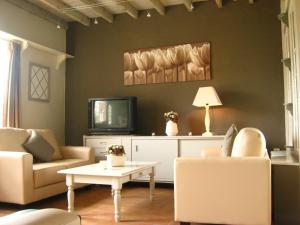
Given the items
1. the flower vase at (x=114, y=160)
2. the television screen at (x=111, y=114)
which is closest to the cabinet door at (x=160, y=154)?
the television screen at (x=111, y=114)

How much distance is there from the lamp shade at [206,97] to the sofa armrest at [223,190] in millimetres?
1962

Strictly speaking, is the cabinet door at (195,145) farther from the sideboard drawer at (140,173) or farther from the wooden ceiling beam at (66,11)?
the wooden ceiling beam at (66,11)

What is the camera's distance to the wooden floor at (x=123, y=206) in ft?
10.0

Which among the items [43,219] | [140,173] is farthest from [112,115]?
[43,219]

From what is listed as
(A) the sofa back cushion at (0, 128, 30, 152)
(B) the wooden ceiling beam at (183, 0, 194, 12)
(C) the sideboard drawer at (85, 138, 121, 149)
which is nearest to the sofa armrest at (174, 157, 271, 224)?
(A) the sofa back cushion at (0, 128, 30, 152)

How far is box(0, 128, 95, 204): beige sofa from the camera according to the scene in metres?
3.35

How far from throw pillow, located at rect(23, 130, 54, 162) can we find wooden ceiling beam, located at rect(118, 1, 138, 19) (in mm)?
2284

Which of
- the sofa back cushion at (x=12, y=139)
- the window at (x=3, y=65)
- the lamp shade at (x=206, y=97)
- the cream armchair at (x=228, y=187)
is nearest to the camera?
the cream armchair at (x=228, y=187)

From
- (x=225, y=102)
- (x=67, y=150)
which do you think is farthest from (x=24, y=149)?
(x=225, y=102)

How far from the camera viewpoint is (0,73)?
438 centimetres

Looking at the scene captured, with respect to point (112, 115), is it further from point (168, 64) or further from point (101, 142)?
point (168, 64)

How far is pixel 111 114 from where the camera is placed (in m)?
5.00

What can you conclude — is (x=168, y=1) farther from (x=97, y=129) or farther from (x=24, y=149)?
(x=24, y=149)

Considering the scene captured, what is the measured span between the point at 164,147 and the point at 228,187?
2097 mm
